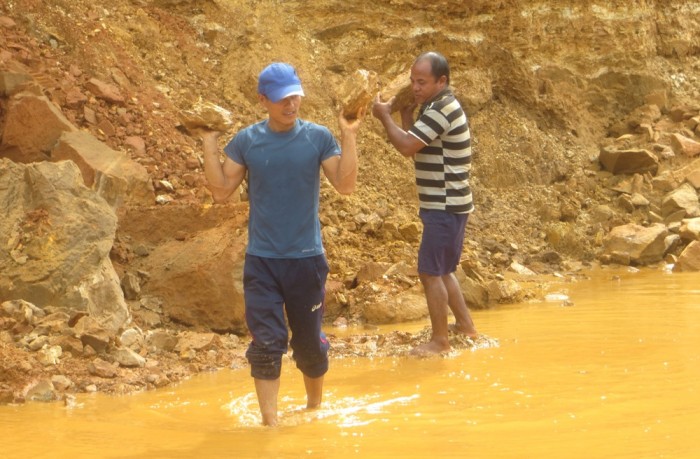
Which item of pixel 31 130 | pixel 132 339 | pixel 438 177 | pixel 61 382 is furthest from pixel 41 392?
pixel 31 130

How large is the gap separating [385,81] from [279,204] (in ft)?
30.4

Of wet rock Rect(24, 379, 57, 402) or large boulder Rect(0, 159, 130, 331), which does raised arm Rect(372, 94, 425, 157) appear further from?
wet rock Rect(24, 379, 57, 402)

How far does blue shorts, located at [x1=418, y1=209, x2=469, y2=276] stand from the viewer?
244 inches

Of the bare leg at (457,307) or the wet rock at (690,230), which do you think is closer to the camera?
the bare leg at (457,307)

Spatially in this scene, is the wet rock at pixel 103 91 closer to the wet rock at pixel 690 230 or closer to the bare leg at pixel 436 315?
the bare leg at pixel 436 315

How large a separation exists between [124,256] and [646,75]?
34.3 ft

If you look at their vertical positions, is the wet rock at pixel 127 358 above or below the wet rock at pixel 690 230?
above

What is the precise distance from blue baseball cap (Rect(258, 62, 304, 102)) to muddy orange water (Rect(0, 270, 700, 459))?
145cm

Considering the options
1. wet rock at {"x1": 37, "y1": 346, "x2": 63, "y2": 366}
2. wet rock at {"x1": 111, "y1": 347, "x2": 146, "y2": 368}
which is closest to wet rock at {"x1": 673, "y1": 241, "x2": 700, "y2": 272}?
wet rock at {"x1": 111, "y1": 347, "x2": 146, "y2": 368}

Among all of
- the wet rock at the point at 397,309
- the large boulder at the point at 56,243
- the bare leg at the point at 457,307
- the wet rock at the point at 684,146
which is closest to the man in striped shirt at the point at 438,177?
the bare leg at the point at 457,307

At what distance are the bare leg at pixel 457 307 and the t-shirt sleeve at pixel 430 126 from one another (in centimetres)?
98

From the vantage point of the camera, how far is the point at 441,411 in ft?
15.3

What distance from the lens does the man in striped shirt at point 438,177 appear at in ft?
20.2

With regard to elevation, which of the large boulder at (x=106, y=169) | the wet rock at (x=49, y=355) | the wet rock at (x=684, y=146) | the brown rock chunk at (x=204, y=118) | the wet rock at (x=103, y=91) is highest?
the wet rock at (x=103, y=91)
